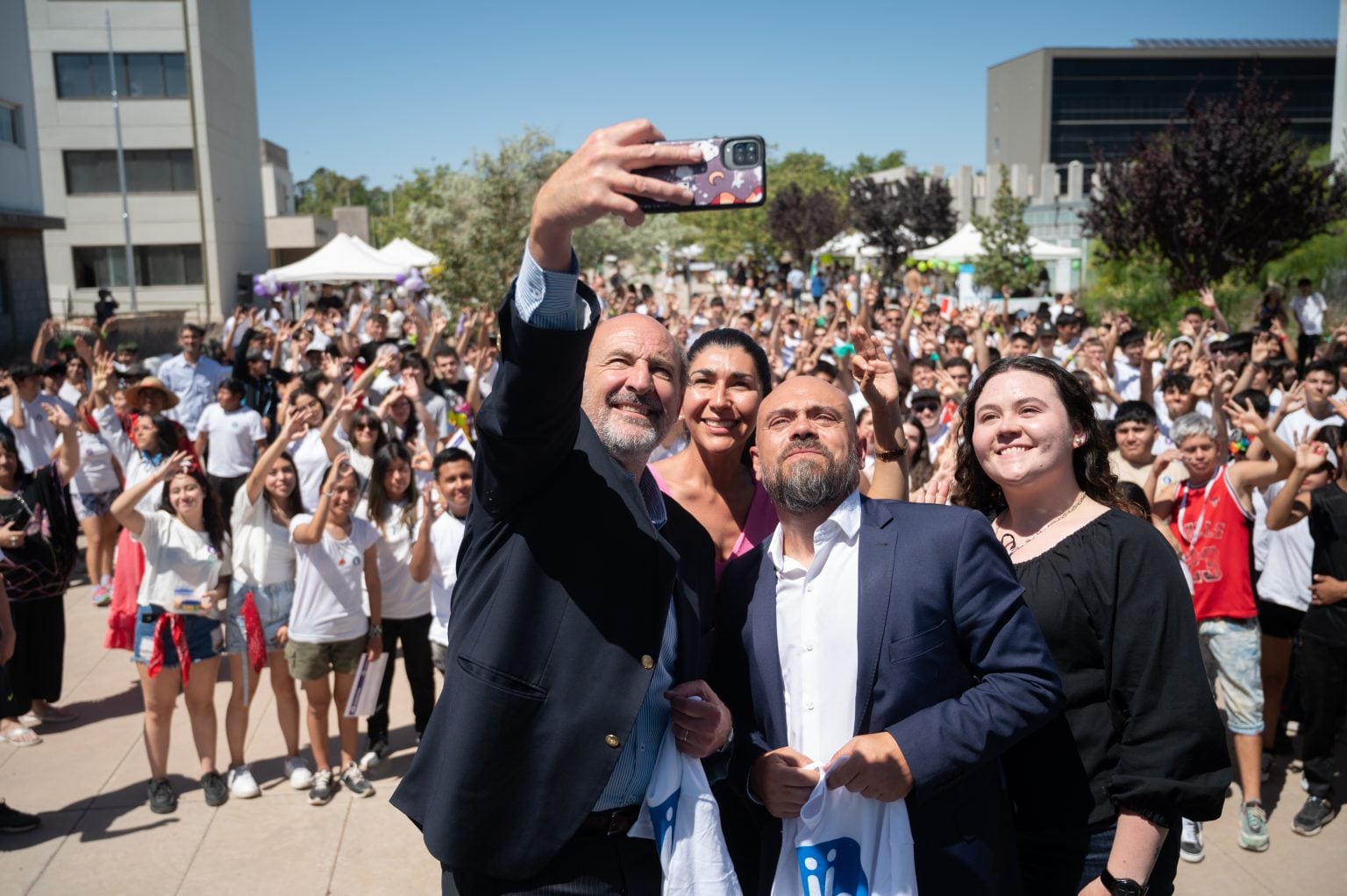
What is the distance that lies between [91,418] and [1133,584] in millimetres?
9309

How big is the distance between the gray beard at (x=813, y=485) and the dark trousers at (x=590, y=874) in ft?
2.98

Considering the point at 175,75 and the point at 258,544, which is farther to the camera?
the point at 175,75

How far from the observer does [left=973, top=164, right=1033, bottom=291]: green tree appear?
28703 mm

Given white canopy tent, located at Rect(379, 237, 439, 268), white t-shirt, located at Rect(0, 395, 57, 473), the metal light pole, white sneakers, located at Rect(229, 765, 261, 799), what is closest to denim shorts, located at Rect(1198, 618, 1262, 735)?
white sneakers, located at Rect(229, 765, 261, 799)

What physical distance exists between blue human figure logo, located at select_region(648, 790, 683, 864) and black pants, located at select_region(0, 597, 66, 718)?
5853mm

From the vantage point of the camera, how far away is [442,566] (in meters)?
5.82

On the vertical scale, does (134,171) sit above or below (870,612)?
above

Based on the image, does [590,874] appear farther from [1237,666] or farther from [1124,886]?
[1237,666]

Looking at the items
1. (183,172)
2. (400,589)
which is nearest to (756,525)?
(400,589)

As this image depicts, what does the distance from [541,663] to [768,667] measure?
27.8 inches

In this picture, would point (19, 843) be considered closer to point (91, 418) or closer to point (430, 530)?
point (430, 530)

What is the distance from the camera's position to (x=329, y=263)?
75.0ft

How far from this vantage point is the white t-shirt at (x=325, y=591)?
18.7ft

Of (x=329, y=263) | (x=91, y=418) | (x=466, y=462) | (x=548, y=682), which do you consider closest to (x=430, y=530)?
(x=466, y=462)
